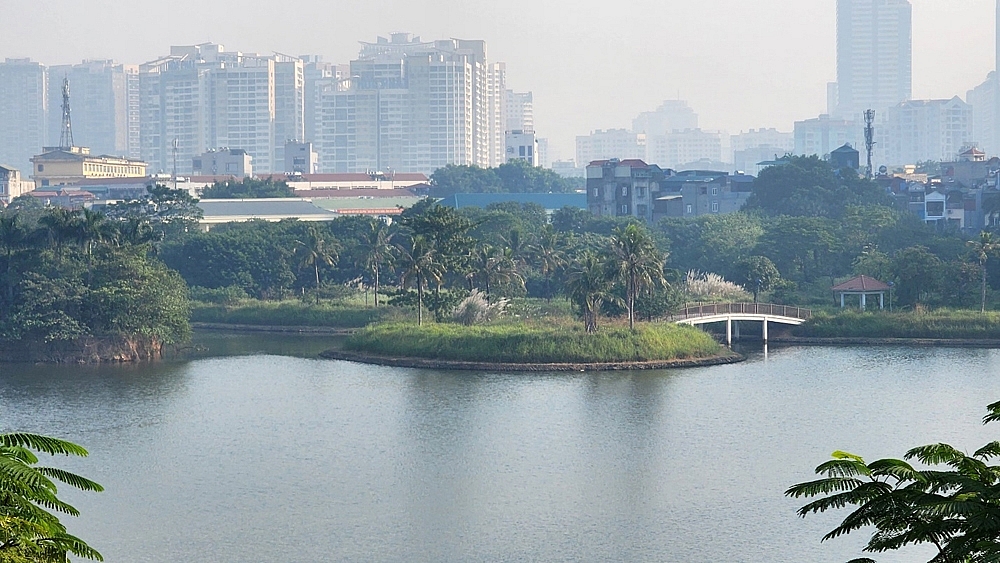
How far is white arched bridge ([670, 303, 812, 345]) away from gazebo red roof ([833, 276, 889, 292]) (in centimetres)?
316

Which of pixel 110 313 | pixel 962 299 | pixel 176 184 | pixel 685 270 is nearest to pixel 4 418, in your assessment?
pixel 110 313

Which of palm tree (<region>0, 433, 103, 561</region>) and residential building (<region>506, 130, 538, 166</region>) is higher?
residential building (<region>506, 130, 538, 166</region>)

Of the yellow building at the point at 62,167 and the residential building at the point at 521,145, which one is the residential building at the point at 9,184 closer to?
the yellow building at the point at 62,167

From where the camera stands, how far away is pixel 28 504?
1199 centimetres

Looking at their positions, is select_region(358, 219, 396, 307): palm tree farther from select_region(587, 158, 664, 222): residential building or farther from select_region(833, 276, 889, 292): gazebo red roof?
select_region(587, 158, 664, 222): residential building

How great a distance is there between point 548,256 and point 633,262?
14.3 m

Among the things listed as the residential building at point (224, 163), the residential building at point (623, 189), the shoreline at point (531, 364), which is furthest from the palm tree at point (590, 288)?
the residential building at point (224, 163)

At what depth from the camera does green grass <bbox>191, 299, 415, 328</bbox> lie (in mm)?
60469

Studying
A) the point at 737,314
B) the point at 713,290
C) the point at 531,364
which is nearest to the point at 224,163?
the point at 713,290

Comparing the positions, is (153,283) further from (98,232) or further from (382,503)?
(382,503)

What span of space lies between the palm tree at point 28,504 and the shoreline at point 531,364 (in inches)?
1349

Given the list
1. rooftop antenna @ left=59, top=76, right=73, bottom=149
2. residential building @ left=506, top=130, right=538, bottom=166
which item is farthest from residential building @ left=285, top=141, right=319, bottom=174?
rooftop antenna @ left=59, top=76, right=73, bottom=149

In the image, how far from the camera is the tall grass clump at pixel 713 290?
199 feet

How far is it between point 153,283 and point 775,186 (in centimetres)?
4739
